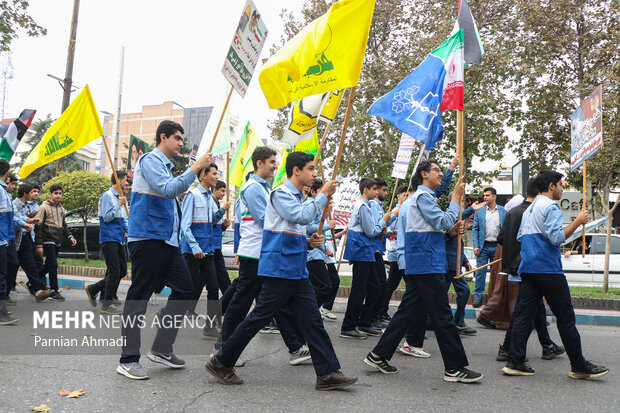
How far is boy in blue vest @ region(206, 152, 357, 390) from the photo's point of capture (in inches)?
154

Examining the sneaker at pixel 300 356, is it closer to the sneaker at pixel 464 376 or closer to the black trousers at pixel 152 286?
the black trousers at pixel 152 286

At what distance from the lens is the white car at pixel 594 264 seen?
11344 mm

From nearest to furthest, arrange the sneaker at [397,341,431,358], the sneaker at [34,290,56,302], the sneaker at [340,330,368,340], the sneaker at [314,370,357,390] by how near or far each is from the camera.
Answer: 1. the sneaker at [314,370,357,390]
2. the sneaker at [397,341,431,358]
3. the sneaker at [340,330,368,340]
4. the sneaker at [34,290,56,302]

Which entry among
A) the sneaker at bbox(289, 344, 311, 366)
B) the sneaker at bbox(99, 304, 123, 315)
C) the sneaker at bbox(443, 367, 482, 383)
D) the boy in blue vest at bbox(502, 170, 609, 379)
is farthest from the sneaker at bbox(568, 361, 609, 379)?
the sneaker at bbox(99, 304, 123, 315)

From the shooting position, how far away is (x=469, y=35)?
6.61 meters

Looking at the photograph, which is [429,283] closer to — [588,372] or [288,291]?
[288,291]

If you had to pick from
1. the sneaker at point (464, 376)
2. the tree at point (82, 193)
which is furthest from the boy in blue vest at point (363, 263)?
the tree at point (82, 193)

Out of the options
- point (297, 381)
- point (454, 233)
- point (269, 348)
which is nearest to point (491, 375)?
point (454, 233)

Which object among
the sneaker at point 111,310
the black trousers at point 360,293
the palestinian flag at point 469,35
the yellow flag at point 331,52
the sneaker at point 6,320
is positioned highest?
the palestinian flag at point 469,35

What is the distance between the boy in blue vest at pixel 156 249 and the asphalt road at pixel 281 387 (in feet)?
0.68

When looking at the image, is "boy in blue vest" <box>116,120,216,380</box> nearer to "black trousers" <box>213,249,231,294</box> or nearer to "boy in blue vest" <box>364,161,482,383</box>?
"boy in blue vest" <box>364,161,482,383</box>

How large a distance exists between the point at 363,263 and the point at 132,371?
9.80ft

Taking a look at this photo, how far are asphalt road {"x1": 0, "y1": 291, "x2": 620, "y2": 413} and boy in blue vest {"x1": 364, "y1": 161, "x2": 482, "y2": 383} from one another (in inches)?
6.0

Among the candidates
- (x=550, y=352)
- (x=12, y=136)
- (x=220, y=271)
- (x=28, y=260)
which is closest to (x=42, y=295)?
(x=28, y=260)
